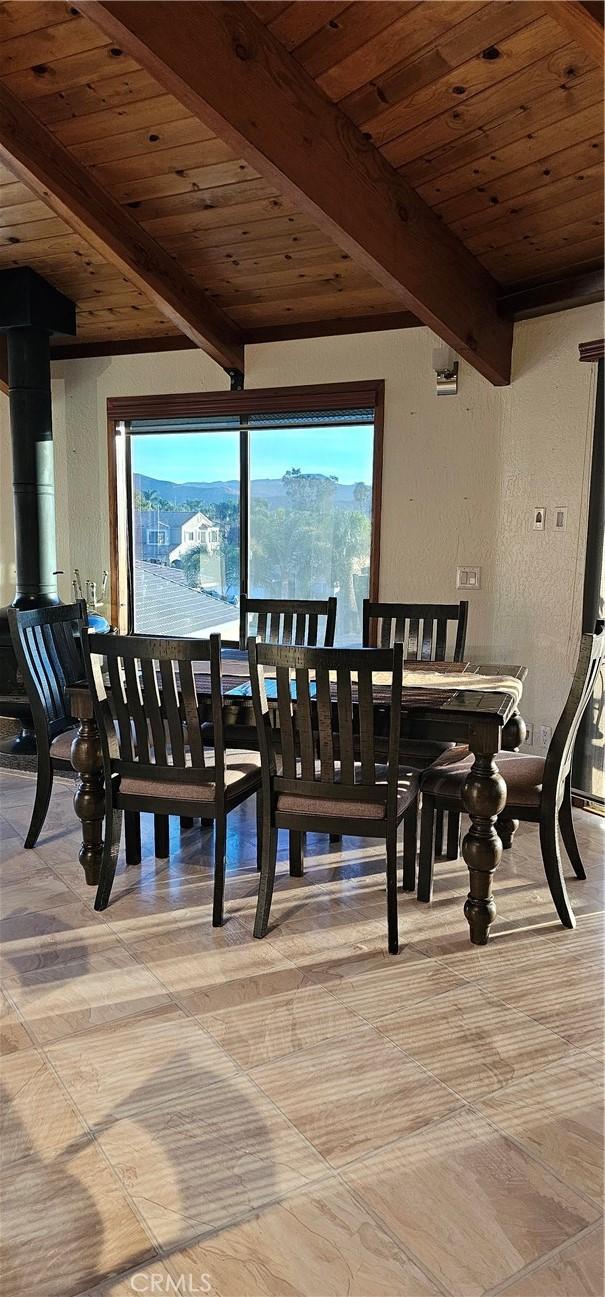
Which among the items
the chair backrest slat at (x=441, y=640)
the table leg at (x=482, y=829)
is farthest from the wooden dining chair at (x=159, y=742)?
the chair backrest slat at (x=441, y=640)

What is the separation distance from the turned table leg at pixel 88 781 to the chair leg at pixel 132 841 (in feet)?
0.60

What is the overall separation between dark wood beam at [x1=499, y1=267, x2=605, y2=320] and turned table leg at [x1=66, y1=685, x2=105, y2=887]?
2624mm

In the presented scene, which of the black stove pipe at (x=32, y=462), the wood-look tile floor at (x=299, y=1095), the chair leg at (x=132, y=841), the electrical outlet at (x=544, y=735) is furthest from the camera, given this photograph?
the black stove pipe at (x=32, y=462)

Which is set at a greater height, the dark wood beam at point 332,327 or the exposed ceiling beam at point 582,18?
the exposed ceiling beam at point 582,18

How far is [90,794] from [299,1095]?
133cm

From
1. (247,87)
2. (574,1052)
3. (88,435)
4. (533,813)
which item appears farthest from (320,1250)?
(88,435)

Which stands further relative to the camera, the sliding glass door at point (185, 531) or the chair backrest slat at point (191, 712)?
the sliding glass door at point (185, 531)

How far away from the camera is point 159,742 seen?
270 centimetres

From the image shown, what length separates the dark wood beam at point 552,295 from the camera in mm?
3633

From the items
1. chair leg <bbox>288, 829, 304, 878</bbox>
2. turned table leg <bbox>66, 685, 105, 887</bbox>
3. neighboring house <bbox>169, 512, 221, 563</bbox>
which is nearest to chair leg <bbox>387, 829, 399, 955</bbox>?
chair leg <bbox>288, 829, 304, 878</bbox>

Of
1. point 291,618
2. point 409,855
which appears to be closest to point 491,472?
point 291,618

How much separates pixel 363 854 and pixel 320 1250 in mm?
1853

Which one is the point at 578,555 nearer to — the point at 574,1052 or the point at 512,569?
the point at 512,569

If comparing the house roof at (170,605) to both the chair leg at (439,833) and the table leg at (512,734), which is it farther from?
the table leg at (512,734)
